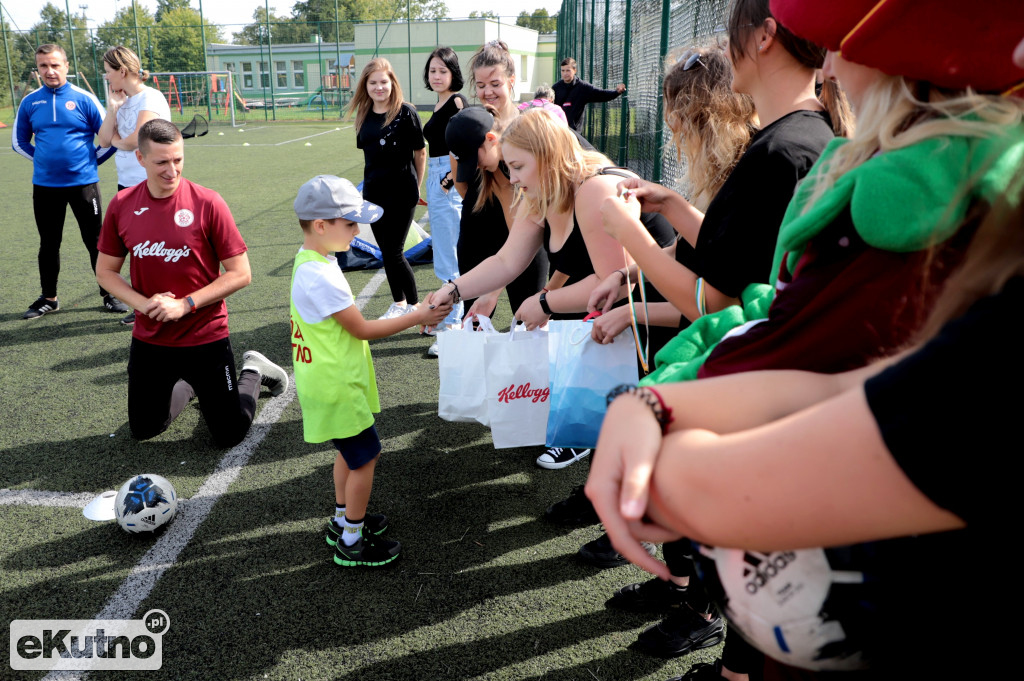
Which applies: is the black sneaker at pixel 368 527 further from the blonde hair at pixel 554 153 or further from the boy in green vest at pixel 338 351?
the blonde hair at pixel 554 153

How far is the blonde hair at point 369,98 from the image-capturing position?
595 cm

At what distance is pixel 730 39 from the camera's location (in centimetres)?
190

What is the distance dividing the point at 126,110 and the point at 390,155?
2.28 metres

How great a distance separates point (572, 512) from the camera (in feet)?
Answer: 11.1

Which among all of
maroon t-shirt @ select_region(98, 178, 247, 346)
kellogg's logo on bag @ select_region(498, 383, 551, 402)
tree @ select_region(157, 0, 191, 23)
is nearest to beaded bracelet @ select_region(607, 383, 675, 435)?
kellogg's logo on bag @ select_region(498, 383, 551, 402)

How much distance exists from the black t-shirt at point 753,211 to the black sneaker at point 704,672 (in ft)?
4.43

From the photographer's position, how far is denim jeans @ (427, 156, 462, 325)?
5973mm

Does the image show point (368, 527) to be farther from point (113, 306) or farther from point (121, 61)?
point (121, 61)

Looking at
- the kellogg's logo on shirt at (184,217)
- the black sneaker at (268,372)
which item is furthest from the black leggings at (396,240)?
the kellogg's logo on shirt at (184,217)

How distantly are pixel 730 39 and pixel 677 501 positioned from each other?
1.54 metres

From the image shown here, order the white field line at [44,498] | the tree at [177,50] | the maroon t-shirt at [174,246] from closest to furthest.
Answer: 1. the white field line at [44,498]
2. the maroon t-shirt at [174,246]
3. the tree at [177,50]

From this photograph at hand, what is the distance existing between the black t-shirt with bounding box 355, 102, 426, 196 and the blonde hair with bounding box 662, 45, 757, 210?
382cm

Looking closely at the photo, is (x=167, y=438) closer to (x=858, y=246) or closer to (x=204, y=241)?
(x=204, y=241)

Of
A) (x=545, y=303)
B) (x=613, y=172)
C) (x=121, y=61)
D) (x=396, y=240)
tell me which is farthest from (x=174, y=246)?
(x=121, y=61)
